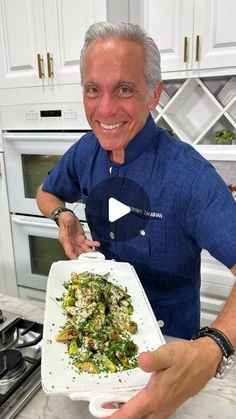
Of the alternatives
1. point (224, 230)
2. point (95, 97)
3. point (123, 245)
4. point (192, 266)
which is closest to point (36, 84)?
point (95, 97)

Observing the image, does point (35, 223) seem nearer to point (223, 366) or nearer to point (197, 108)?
point (197, 108)

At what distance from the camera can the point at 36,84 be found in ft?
6.46

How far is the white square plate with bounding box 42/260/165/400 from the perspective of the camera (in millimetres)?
591

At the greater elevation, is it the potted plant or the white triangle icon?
the potted plant

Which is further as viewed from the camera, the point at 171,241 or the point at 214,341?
the point at 171,241

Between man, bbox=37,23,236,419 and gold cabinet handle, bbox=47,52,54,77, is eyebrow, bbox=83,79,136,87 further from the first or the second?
gold cabinet handle, bbox=47,52,54,77

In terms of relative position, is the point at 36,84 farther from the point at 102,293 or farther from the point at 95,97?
the point at 102,293

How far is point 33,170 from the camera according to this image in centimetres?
218

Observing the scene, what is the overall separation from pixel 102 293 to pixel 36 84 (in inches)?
58.9

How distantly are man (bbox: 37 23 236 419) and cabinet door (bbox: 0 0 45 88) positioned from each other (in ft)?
3.08

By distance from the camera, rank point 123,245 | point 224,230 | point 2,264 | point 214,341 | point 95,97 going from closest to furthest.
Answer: point 214,341 < point 224,230 < point 95,97 < point 123,245 < point 2,264

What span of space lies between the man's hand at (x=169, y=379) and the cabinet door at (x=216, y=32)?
143 centimetres
